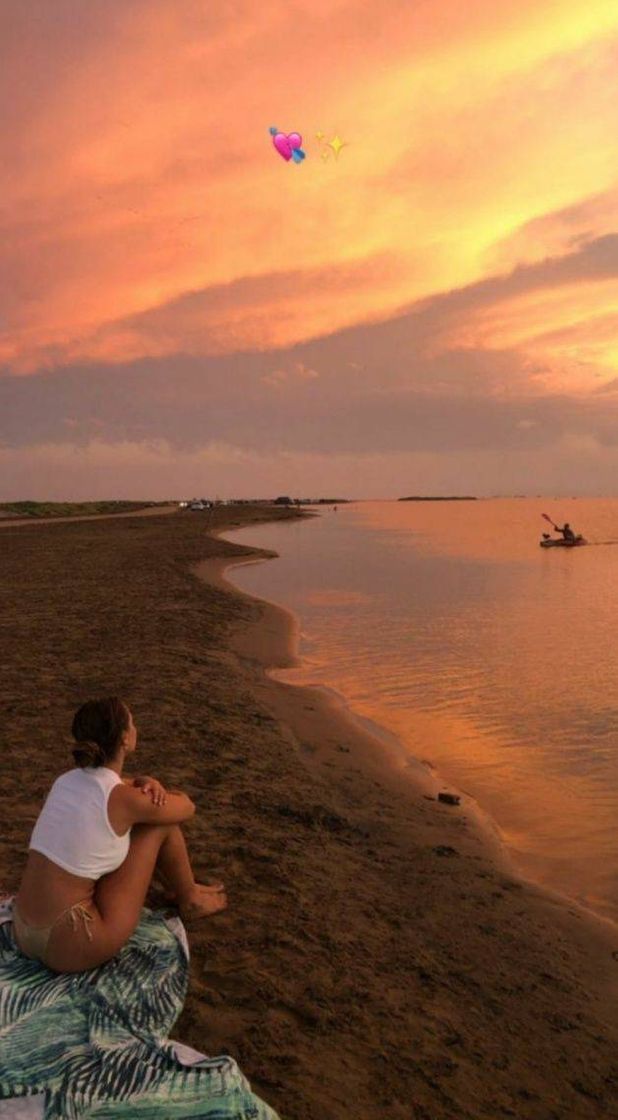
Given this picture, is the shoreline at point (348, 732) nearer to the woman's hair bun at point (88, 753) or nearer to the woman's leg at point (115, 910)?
the woman's leg at point (115, 910)

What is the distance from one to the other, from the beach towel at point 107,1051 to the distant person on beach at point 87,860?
14 cm

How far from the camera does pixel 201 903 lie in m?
5.32

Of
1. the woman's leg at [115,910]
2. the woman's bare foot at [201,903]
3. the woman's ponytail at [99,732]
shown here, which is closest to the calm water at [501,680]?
the woman's bare foot at [201,903]

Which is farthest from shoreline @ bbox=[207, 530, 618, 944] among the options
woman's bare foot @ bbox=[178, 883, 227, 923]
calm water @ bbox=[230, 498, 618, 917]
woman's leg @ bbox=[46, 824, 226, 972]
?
woman's leg @ bbox=[46, 824, 226, 972]

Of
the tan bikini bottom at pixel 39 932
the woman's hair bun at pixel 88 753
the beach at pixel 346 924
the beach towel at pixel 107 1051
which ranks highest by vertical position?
the woman's hair bun at pixel 88 753

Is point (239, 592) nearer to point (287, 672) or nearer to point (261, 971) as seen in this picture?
point (287, 672)

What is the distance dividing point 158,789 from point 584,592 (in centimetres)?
2748

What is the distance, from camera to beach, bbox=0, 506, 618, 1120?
13.4ft

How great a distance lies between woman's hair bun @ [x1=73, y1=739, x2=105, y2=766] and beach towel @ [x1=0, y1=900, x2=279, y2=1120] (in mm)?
1019

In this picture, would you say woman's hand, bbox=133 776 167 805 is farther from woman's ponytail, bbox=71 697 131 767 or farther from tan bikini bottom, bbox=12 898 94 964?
tan bikini bottom, bbox=12 898 94 964

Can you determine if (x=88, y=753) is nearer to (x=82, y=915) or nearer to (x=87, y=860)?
(x=87, y=860)

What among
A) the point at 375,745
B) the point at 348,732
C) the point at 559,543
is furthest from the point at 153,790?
the point at 559,543

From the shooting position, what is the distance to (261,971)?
4.80 meters

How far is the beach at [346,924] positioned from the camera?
4074 mm
